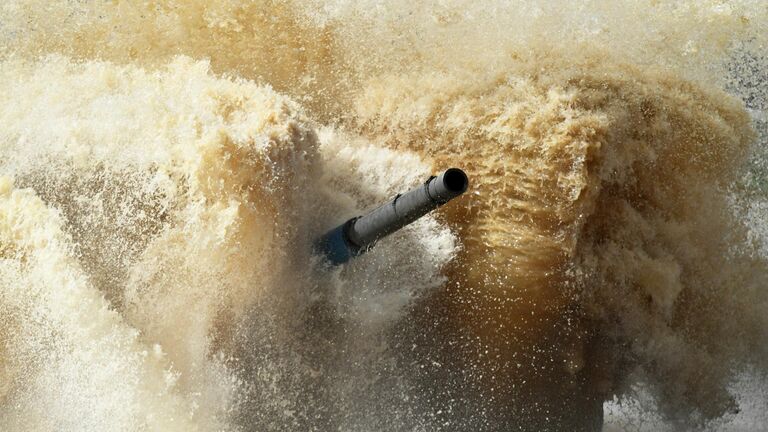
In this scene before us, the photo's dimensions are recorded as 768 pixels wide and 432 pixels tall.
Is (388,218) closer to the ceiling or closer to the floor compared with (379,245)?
closer to the ceiling

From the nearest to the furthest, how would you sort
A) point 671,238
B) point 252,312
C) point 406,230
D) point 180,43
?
point 252,312, point 406,230, point 671,238, point 180,43

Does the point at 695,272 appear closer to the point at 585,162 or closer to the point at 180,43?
the point at 585,162

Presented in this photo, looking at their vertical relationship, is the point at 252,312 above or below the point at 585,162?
below

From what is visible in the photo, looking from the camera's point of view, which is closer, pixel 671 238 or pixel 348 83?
pixel 671 238

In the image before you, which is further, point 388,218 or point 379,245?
point 379,245

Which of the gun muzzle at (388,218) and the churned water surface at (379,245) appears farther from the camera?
the churned water surface at (379,245)

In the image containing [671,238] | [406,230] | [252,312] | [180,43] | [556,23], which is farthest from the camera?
[180,43]

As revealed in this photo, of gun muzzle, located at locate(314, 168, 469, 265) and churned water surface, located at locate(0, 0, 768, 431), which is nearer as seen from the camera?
gun muzzle, located at locate(314, 168, 469, 265)

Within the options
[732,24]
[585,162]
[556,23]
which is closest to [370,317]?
[585,162]
